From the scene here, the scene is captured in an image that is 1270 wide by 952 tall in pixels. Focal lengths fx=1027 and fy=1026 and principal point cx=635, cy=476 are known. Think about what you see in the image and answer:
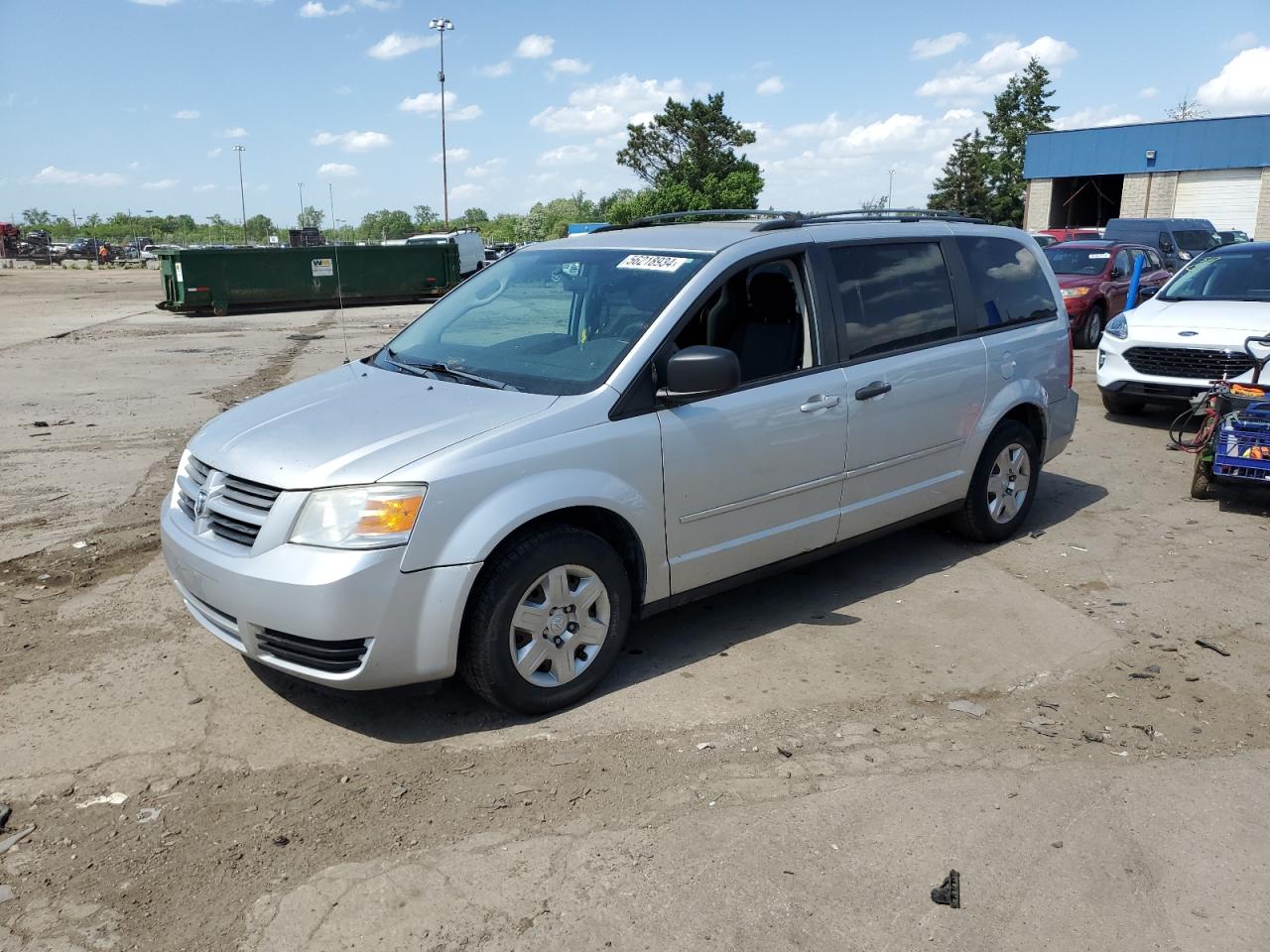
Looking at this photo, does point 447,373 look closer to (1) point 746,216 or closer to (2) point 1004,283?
(1) point 746,216

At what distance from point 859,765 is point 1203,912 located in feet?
3.72

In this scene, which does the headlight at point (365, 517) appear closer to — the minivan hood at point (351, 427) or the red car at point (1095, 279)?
the minivan hood at point (351, 427)

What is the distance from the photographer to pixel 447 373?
14.8ft

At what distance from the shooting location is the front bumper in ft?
11.5

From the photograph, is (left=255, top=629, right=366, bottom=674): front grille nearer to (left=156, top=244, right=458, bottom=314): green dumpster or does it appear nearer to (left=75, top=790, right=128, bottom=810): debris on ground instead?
(left=75, top=790, right=128, bottom=810): debris on ground

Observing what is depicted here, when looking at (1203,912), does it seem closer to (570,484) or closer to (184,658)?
(570,484)

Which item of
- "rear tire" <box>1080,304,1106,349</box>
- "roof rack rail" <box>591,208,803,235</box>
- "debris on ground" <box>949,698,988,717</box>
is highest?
"roof rack rail" <box>591,208,803,235</box>

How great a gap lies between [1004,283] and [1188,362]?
4.05 meters

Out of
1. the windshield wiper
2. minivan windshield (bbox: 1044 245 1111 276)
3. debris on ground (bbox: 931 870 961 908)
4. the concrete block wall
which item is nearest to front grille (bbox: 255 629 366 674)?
the windshield wiper

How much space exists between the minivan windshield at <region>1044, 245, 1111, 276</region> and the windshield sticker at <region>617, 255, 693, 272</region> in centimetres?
1314

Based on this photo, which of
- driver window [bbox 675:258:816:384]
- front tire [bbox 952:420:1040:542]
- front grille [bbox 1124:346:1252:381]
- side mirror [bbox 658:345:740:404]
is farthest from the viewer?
front grille [bbox 1124:346:1252:381]

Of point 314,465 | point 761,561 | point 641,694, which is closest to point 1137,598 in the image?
point 761,561

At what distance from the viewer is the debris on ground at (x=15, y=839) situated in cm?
319

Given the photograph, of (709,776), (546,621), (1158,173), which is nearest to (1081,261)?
(546,621)
